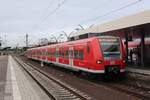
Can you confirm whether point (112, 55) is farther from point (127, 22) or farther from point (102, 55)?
point (127, 22)

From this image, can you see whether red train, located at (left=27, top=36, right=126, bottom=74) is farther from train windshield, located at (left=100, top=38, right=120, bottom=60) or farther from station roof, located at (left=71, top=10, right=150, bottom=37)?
station roof, located at (left=71, top=10, right=150, bottom=37)

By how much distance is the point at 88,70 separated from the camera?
67.5 ft

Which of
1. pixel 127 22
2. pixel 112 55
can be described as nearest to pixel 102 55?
pixel 112 55

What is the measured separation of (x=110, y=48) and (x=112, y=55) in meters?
0.47

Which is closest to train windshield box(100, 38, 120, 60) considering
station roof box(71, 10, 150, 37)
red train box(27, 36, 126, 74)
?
red train box(27, 36, 126, 74)

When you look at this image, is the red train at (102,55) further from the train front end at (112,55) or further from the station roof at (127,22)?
the station roof at (127,22)

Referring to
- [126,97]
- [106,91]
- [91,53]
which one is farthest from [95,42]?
[126,97]

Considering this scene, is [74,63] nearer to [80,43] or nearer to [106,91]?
[80,43]

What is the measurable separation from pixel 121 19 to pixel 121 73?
699cm

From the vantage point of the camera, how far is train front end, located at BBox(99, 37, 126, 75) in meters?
19.7

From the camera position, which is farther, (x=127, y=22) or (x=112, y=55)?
(x=127, y=22)

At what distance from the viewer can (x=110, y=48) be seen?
2027cm

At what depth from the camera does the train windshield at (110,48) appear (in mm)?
19969

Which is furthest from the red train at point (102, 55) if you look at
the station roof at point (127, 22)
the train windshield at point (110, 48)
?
the station roof at point (127, 22)
